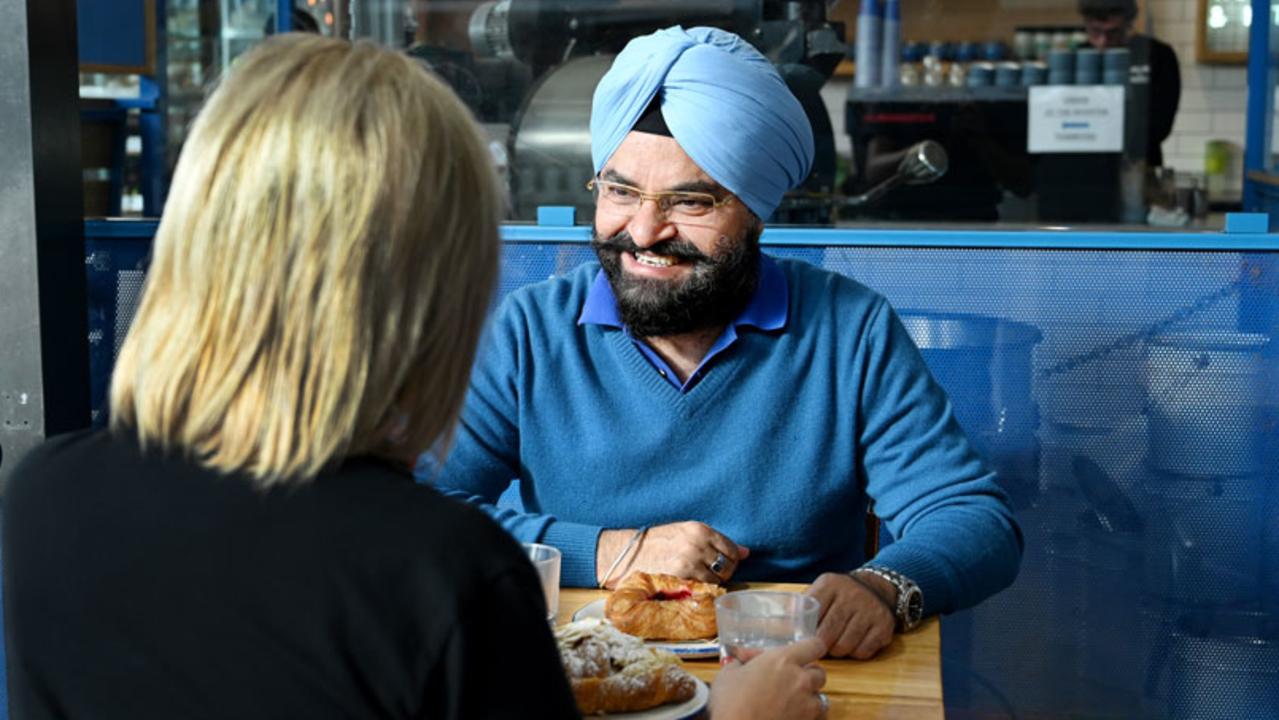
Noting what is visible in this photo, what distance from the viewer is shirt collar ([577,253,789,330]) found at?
A: 192 centimetres

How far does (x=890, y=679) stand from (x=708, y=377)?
1.83 ft

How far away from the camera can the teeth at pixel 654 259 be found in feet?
6.29

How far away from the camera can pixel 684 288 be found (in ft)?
6.20

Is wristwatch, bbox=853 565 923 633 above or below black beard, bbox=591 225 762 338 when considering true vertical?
below

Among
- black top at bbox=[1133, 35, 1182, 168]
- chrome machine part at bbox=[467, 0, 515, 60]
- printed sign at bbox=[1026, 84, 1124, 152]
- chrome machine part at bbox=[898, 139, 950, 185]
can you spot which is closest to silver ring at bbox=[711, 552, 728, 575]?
chrome machine part at bbox=[898, 139, 950, 185]

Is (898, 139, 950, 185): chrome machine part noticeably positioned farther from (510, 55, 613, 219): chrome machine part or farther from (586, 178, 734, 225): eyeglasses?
(586, 178, 734, 225): eyeglasses

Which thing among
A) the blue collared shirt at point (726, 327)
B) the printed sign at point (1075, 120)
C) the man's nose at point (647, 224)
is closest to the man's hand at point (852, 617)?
the blue collared shirt at point (726, 327)

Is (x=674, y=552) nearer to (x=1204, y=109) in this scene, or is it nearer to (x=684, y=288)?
(x=684, y=288)

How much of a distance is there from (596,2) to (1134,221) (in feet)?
6.67

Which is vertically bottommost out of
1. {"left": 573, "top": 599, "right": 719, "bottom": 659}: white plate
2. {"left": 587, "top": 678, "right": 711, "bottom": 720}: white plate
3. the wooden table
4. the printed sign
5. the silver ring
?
the wooden table

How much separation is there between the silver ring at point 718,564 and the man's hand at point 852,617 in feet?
0.50

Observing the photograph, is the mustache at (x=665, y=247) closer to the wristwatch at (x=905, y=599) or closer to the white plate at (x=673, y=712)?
the wristwatch at (x=905, y=599)

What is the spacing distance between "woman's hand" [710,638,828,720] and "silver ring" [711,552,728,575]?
15.3 inches

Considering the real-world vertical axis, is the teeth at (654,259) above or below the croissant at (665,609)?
above
